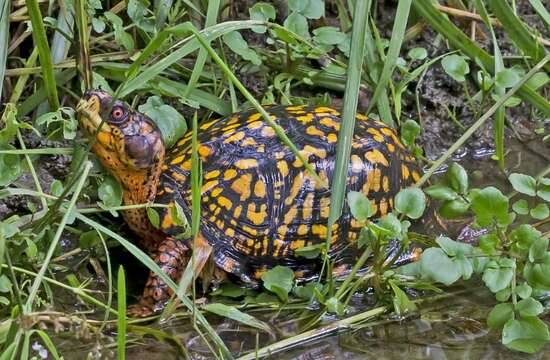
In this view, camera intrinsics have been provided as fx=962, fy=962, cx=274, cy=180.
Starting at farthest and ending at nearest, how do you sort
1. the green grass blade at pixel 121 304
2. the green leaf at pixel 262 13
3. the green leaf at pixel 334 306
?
the green leaf at pixel 262 13, the green leaf at pixel 334 306, the green grass blade at pixel 121 304

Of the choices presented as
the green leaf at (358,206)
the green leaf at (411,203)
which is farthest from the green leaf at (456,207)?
the green leaf at (358,206)

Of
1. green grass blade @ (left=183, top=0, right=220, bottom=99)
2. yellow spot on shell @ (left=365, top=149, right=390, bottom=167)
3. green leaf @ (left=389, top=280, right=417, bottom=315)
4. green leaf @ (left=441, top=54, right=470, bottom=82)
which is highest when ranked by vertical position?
green grass blade @ (left=183, top=0, right=220, bottom=99)

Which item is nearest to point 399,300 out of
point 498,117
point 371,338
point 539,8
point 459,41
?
point 371,338

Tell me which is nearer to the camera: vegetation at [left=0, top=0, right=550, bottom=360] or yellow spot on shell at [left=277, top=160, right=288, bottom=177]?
vegetation at [left=0, top=0, right=550, bottom=360]

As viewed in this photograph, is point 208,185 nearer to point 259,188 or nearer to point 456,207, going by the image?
point 259,188

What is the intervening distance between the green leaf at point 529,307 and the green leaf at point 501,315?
2cm

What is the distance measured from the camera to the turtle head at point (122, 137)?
9.19ft

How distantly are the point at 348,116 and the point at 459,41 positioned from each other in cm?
103

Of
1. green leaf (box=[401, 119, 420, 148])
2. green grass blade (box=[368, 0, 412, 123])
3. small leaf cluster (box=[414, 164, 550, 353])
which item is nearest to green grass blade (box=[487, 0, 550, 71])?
green grass blade (box=[368, 0, 412, 123])

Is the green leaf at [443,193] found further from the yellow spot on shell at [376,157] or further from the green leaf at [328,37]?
the green leaf at [328,37]

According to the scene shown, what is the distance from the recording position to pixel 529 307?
2.52 metres

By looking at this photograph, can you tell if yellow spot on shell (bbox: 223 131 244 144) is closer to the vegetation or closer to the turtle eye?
the vegetation

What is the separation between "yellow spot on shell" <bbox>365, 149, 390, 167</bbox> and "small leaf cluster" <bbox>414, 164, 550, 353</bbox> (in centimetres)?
48

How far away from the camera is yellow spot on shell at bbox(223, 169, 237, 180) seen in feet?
9.78
